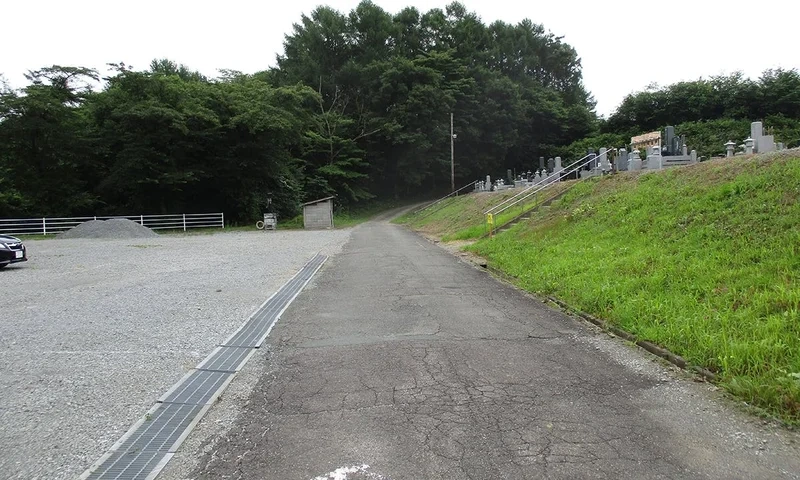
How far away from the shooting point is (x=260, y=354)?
529cm

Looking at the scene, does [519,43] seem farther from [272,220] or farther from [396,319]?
[396,319]

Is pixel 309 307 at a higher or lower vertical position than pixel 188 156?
lower

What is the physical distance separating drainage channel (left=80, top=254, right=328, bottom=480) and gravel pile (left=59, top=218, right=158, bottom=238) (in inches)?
896

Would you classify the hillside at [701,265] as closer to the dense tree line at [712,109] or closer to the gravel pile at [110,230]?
the gravel pile at [110,230]

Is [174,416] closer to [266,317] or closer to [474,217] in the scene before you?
[266,317]

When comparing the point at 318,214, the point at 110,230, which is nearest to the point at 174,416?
the point at 110,230

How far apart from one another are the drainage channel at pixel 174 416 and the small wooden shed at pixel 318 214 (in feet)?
86.3

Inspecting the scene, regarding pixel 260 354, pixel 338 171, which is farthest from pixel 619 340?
pixel 338 171

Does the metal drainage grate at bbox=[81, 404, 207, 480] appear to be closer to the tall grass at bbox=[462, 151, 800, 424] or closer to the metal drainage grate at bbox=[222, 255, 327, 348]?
the metal drainage grate at bbox=[222, 255, 327, 348]

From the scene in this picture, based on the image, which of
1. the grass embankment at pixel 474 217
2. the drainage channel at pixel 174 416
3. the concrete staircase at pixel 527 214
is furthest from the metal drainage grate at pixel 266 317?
the grass embankment at pixel 474 217

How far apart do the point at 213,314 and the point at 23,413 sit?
11.5ft

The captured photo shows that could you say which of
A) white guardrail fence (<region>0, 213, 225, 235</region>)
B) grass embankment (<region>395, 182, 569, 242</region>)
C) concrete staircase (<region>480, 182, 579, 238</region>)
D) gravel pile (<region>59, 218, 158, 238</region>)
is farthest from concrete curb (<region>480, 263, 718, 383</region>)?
white guardrail fence (<region>0, 213, 225, 235</region>)

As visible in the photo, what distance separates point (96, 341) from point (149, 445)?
3.17m

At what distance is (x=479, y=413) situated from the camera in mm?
3619
